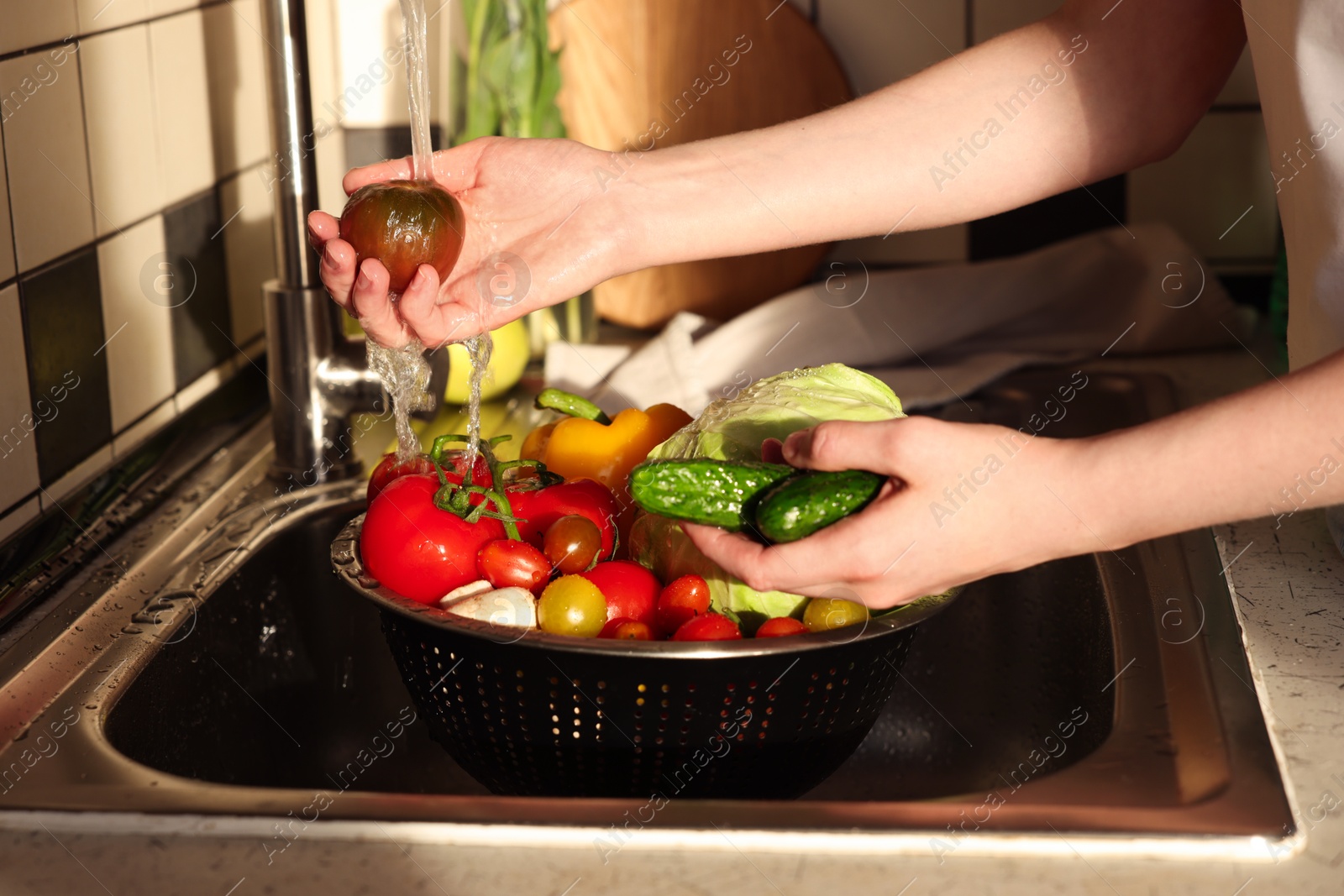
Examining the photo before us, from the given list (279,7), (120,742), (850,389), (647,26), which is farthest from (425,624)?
(647,26)

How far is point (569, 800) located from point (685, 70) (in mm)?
1038

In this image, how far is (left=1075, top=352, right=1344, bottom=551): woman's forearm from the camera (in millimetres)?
570

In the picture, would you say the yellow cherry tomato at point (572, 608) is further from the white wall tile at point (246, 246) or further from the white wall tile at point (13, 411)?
the white wall tile at point (246, 246)

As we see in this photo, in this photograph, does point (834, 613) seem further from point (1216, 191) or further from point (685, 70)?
point (1216, 191)

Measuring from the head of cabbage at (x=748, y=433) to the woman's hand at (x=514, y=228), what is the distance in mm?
138

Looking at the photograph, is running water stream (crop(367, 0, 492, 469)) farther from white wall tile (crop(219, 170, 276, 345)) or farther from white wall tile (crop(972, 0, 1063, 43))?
white wall tile (crop(972, 0, 1063, 43))

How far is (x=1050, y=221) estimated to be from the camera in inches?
60.2

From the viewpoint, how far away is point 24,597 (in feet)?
2.80

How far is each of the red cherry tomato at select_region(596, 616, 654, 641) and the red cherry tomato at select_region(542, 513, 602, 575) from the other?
46mm

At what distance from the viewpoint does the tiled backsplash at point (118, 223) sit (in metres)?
0.88

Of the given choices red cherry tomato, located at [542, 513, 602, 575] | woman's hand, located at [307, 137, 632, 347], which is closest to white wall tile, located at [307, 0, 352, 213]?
woman's hand, located at [307, 137, 632, 347]

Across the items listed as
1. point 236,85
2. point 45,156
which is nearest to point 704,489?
point 45,156

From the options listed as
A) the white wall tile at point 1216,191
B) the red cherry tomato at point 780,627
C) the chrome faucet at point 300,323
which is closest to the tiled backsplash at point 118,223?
the chrome faucet at point 300,323

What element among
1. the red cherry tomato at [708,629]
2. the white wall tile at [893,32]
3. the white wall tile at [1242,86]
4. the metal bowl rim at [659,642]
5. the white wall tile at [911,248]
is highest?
the white wall tile at [893,32]
